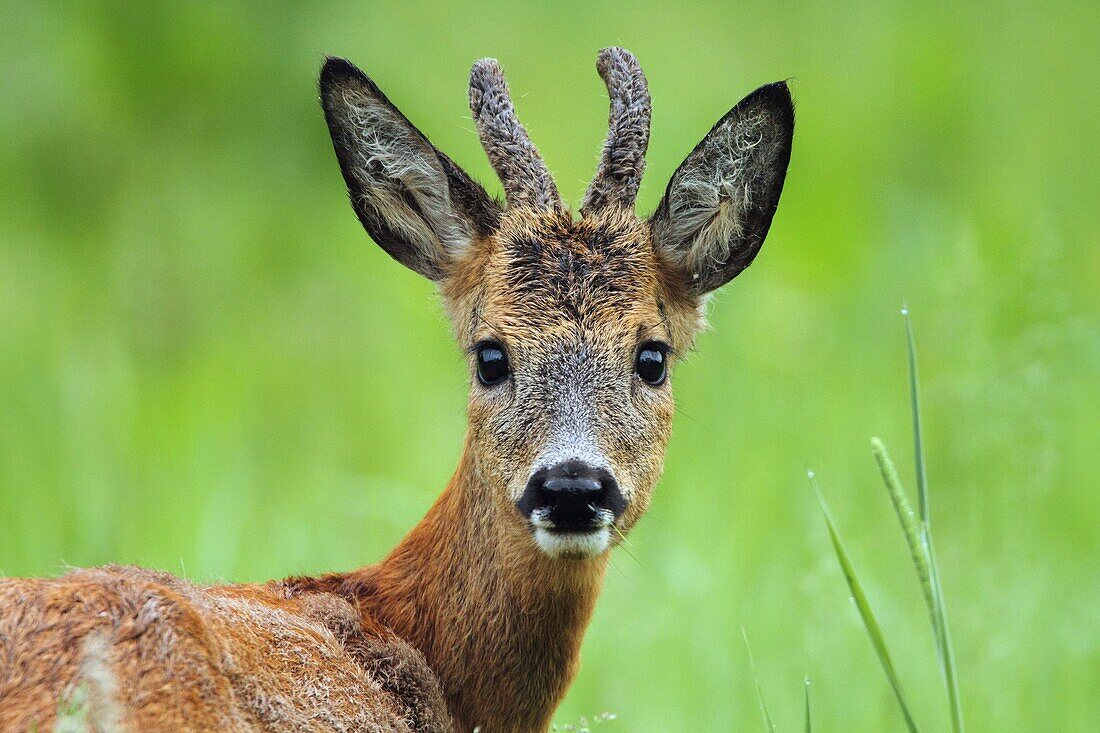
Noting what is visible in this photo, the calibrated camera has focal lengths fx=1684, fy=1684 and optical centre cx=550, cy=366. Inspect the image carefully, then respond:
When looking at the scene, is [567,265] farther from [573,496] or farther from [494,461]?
[573,496]

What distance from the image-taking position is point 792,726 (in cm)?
770

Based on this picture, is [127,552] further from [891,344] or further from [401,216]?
[891,344]

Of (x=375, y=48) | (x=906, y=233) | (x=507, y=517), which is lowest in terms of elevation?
(x=507, y=517)

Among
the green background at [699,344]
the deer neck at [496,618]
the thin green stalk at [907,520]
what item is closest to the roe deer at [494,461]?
the deer neck at [496,618]

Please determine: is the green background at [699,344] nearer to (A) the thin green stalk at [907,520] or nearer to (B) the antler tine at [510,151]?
(B) the antler tine at [510,151]

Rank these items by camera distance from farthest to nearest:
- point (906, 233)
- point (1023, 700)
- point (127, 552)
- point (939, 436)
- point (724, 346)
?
point (906, 233) < point (724, 346) < point (939, 436) < point (127, 552) < point (1023, 700)

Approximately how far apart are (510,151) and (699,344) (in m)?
1.26

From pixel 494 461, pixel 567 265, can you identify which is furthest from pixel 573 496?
pixel 567 265

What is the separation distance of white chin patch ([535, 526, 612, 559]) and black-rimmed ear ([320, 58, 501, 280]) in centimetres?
143

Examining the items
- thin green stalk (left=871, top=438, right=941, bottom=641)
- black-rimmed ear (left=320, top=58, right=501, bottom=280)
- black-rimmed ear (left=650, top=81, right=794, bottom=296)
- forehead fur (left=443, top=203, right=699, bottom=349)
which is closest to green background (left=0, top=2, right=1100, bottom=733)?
black-rimmed ear (left=320, top=58, right=501, bottom=280)

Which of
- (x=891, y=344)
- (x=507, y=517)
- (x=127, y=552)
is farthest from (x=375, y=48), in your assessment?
(x=507, y=517)

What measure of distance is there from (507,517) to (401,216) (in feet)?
4.61

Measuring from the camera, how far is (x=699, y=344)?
269 inches

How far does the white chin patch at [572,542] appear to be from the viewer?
514cm
